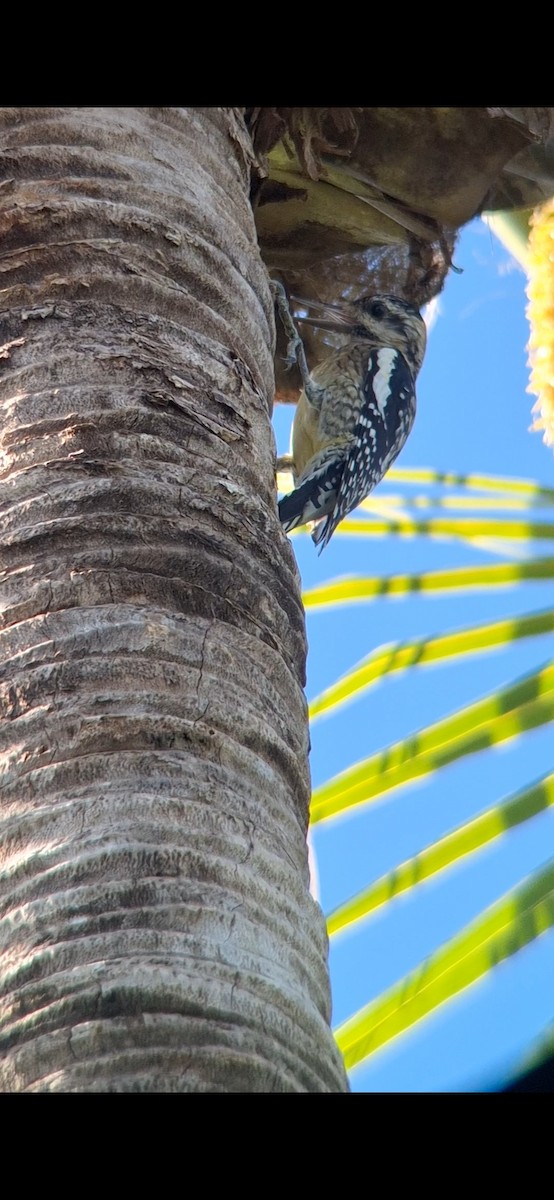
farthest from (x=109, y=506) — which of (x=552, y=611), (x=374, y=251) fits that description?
(x=374, y=251)

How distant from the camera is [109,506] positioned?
1.85 meters

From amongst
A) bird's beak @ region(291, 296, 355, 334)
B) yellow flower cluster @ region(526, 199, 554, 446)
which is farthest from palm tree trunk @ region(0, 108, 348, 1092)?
bird's beak @ region(291, 296, 355, 334)

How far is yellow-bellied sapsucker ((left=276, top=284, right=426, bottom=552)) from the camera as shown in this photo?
17.0 ft

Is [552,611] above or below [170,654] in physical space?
above

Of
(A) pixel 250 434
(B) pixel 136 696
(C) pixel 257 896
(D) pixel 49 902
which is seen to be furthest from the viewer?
(A) pixel 250 434

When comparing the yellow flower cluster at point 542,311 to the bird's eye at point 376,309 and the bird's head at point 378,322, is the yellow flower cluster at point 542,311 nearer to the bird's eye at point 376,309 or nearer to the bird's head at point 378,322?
the bird's head at point 378,322

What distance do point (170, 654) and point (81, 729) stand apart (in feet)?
0.57

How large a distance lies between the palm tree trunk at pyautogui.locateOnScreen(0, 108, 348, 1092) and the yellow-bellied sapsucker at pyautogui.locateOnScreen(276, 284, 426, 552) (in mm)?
2631

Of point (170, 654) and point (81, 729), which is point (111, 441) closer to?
point (170, 654)

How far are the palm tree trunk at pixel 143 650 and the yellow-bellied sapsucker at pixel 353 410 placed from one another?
263cm

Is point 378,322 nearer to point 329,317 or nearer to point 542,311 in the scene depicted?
point 329,317

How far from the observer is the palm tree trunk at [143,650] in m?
1.38

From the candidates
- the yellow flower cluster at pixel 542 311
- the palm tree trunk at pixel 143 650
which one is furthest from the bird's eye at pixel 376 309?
the palm tree trunk at pixel 143 650

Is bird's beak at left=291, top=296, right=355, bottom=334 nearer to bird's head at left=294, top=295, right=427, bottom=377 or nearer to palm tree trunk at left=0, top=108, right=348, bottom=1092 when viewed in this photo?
bird's head at left=294, top=295, right=427, bottom=377
